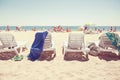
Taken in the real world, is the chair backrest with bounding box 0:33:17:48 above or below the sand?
above

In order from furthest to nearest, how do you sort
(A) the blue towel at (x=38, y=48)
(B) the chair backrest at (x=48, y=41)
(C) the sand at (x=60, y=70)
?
(B) the chair backrest at (x=48, y=41), (A) the blue towel at (x=38, y=48), (C) the sand at (x=60, y=70)

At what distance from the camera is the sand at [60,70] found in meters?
4.80

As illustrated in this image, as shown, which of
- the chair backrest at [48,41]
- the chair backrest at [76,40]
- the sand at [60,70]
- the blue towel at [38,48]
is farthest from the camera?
the chair backrest at [76,40]

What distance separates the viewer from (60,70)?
17.9 feet

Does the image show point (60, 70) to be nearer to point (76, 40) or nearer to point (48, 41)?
point (48, 41)

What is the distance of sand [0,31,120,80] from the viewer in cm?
480

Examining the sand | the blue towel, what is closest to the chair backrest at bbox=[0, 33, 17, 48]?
the sand

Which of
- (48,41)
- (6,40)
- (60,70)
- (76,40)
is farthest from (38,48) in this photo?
(60,70)

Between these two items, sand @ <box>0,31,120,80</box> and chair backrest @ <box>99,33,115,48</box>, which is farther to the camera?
chair backrest @ <box>99,33,115,48</box>

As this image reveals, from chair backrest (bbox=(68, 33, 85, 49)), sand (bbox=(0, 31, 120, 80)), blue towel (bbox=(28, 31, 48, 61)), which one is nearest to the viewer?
sand (bbox=(0, 31, 120, 80))

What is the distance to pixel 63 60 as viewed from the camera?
22.2 feet

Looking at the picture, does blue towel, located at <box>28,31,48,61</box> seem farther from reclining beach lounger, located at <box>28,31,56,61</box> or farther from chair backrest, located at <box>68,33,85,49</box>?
chair backrest, located at <box>68,33,85,49</box>

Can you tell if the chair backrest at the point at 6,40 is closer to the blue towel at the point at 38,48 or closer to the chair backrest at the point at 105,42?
the blue towel at the point at 38,48

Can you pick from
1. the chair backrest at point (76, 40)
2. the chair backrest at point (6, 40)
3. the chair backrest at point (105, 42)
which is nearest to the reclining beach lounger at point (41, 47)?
the chair backrest at point (76, 40)
